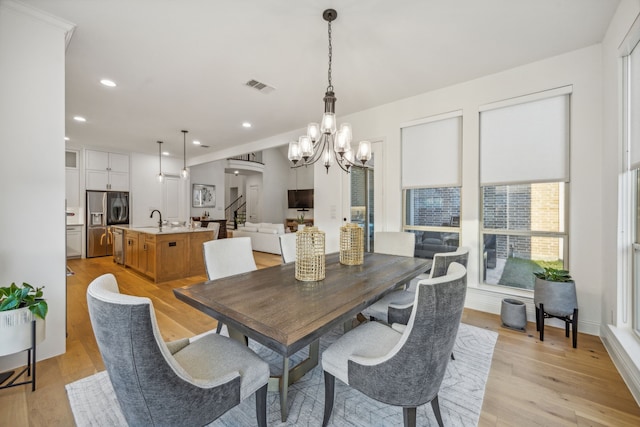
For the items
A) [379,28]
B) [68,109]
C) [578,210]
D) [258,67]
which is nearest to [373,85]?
[379,28]

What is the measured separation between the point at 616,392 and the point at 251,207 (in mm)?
11304

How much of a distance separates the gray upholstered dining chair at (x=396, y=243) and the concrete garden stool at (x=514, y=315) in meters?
1.05

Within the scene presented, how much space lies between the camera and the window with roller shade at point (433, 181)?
340 centimetres

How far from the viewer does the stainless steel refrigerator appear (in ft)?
21.3

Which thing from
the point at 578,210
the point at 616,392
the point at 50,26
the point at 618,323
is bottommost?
the point at 616,392

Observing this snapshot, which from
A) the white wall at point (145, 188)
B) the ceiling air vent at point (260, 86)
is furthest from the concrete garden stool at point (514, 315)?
the white wall at point (145, 188)

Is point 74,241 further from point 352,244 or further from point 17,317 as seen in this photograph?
point 352,244

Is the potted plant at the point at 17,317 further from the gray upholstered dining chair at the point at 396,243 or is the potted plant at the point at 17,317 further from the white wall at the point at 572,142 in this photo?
the white wall at the point at 572,142

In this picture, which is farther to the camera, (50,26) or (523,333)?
(523,333)

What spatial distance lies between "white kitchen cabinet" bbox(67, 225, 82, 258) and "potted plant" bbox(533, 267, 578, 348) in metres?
8.72

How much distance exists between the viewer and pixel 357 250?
2287 millimetres

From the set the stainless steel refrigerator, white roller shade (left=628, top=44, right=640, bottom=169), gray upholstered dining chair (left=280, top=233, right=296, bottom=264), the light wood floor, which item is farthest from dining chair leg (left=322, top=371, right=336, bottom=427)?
the stainless steel refrigerator

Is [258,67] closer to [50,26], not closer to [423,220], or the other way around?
[50,26]

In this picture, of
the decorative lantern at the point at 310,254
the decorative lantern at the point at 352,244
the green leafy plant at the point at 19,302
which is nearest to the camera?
the green leafy plant at the point at 19,302
